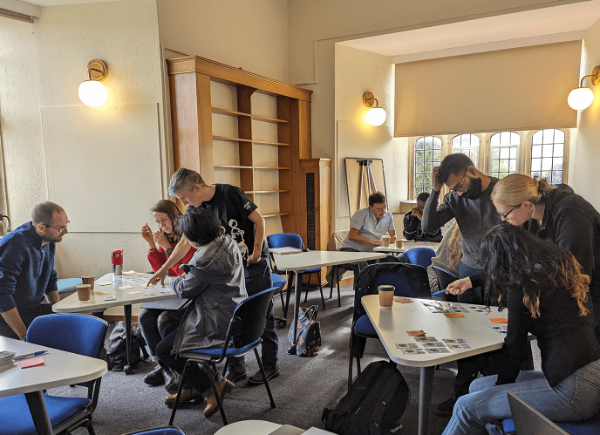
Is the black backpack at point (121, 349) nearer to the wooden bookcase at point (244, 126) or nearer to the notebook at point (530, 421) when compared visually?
the wooden bookcase at point (244, 126)

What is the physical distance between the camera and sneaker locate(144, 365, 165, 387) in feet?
10.4

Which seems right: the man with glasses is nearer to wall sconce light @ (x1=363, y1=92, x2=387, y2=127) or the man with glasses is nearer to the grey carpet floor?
the grey carpet floor

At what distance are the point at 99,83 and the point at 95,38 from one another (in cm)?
51

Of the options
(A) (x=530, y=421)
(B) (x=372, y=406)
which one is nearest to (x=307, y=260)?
(B) (x=372, y=406)

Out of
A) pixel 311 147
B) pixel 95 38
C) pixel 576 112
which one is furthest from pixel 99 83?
pixel 576 112

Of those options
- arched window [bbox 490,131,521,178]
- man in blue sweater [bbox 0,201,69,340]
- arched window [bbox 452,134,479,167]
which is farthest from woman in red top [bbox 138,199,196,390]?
arched window [bbox 490,131,521,178]

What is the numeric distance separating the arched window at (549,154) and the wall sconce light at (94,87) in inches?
252

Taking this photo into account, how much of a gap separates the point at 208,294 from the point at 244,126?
3.46 metres

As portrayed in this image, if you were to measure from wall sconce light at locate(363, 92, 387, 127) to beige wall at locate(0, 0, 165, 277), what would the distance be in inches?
134

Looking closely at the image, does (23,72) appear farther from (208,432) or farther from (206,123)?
(208,432)

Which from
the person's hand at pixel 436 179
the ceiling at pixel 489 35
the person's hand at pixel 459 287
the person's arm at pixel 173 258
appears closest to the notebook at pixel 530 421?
the person's hand at pixel 459 287

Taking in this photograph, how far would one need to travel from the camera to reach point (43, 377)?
1.68 metres

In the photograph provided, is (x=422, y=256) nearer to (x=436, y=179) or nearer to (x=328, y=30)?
(x=436, y=179)

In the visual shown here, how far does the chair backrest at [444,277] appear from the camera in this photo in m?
3.46
